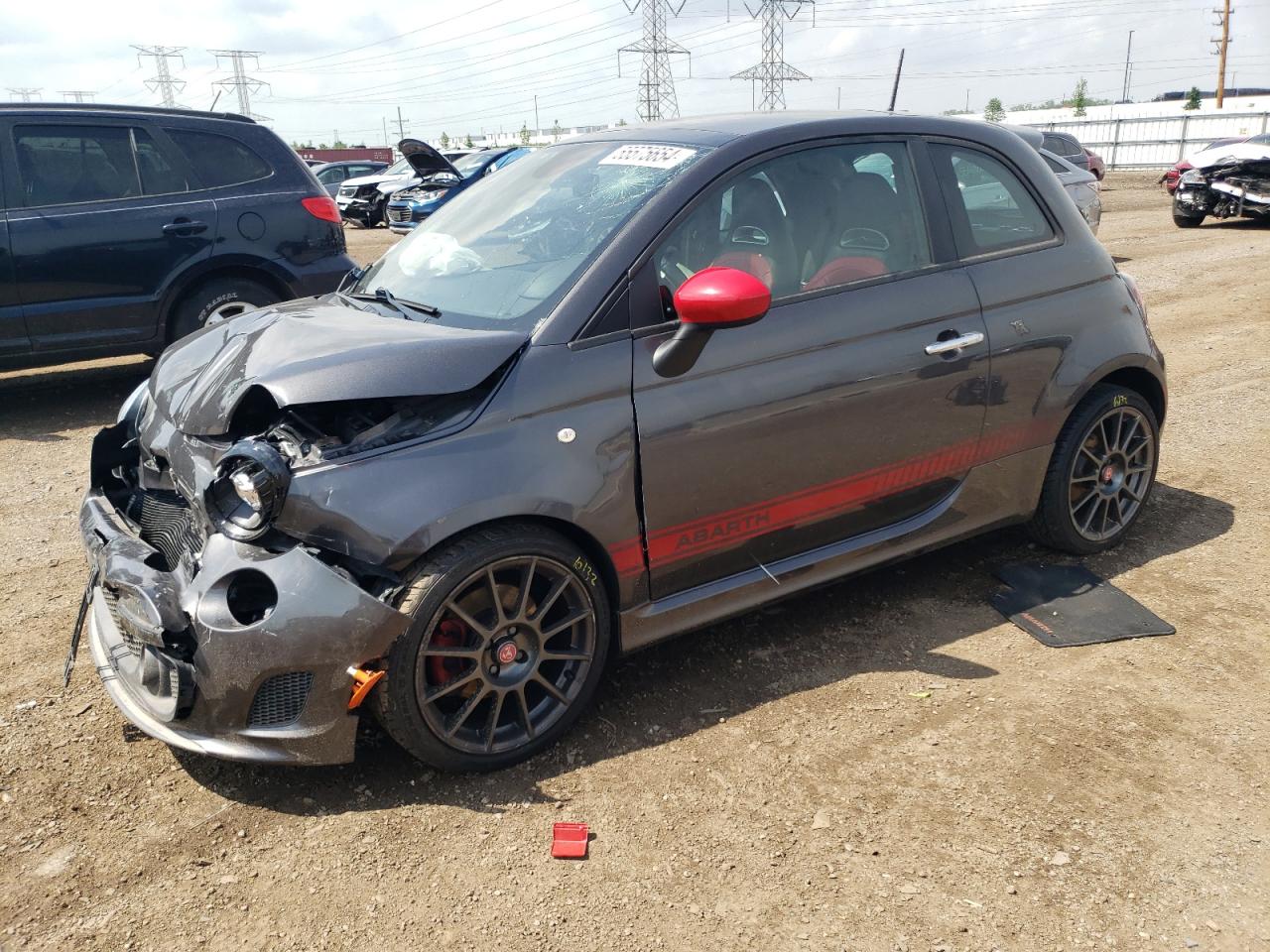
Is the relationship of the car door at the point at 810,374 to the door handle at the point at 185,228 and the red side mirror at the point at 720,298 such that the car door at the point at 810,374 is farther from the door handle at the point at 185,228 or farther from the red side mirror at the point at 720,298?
the door handle at the point at 185,228

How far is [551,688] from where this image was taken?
3062 millimetres

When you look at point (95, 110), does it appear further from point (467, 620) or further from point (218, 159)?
point (467, 620)

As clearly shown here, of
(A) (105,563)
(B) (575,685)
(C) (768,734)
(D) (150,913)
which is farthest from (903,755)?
(A) (105,563)

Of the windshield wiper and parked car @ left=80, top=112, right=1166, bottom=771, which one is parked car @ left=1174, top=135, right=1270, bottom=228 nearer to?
parked car @ left=80, top=112, right=1166, bottom=771

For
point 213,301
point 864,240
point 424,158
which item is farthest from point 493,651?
point 213,301

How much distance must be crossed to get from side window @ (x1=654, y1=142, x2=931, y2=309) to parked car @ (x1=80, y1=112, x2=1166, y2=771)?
12 mm

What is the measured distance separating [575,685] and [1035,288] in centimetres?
236

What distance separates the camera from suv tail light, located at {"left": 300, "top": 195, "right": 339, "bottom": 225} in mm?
7472

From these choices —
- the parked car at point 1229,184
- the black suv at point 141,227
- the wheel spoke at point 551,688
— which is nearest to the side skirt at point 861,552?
the wheel spoke at point 551,688

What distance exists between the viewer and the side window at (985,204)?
12.6ft

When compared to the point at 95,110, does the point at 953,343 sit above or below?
below

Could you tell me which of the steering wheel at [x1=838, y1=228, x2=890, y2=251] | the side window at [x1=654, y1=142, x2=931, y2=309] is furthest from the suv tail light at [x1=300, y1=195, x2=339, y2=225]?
the steering wheel at [x1=838, y1=228, x2=890, y2=251]

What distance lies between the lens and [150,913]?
2521mm

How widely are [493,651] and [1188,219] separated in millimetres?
17713
